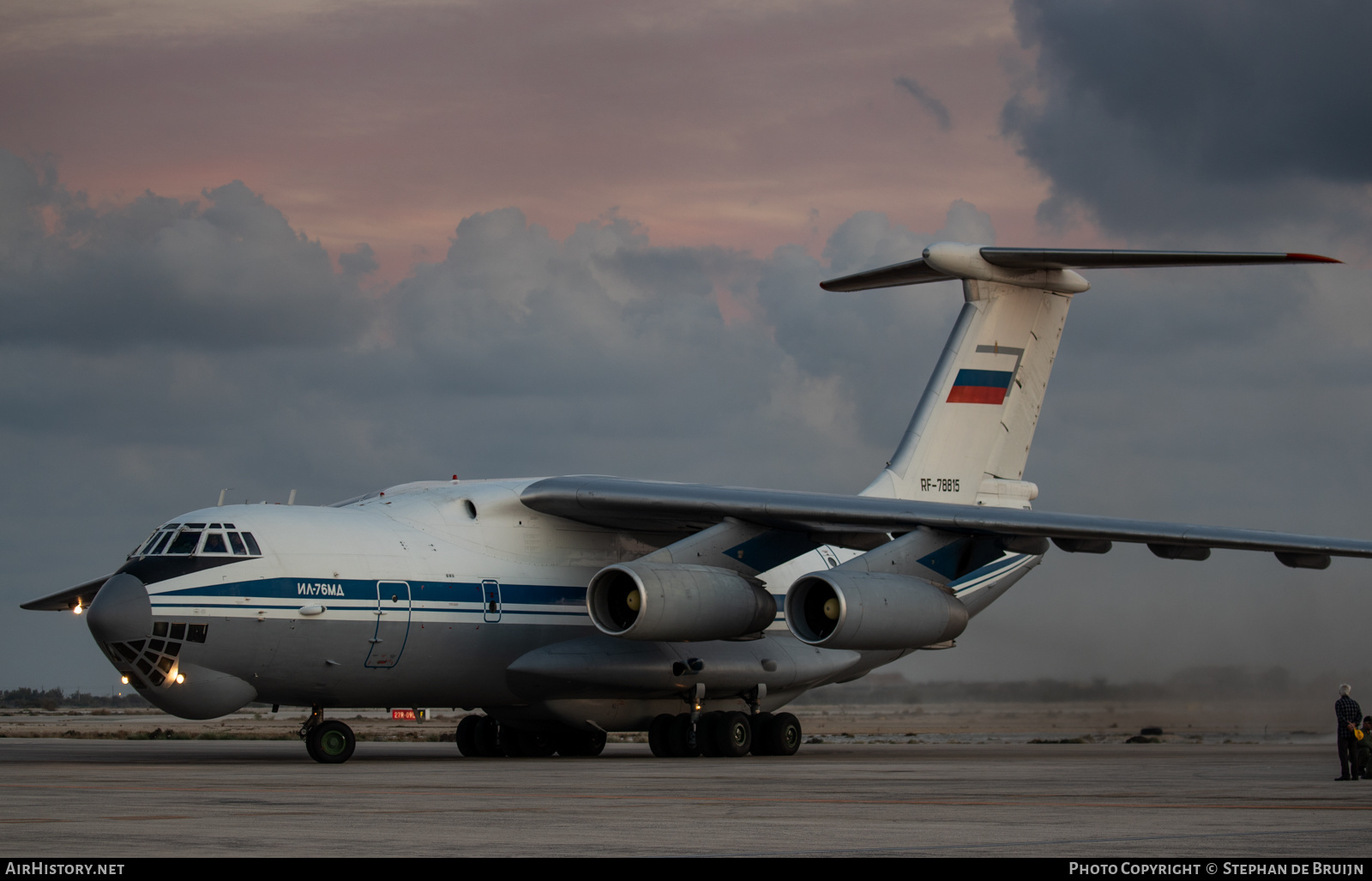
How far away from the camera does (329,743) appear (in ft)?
50.1

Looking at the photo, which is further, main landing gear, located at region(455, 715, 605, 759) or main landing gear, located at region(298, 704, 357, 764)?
main landing gear, located at region(455, 715, 605, 759)

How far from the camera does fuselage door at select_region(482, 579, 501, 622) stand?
648 inches

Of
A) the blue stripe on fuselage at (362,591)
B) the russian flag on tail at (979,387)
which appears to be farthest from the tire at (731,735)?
the russian flag on tail at (979,387)

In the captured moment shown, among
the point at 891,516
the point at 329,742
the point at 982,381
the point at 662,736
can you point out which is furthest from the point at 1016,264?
the point at 329,742

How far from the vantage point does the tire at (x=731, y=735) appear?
17391 mm

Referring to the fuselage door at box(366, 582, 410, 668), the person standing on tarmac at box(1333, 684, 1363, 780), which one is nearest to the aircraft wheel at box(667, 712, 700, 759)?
the fuselage door at box(366, 582, 410, 668)

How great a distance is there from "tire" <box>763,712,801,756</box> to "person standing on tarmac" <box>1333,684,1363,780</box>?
6.60m

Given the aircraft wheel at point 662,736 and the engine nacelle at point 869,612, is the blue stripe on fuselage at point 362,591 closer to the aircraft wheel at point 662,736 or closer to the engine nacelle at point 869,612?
the aircraft wheel at point 662,736

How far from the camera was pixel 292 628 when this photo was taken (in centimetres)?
1490

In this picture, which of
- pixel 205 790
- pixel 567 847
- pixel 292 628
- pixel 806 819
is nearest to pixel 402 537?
pixel 292 628

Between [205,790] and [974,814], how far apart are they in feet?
17.8

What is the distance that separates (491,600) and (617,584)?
1554 millimetres

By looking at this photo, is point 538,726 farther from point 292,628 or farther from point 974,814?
point 974,814

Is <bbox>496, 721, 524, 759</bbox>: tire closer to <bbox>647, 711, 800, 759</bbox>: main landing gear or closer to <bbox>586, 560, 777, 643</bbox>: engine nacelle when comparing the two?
<bbox>647, 711, 800, 759</bbox>: main landing gear
